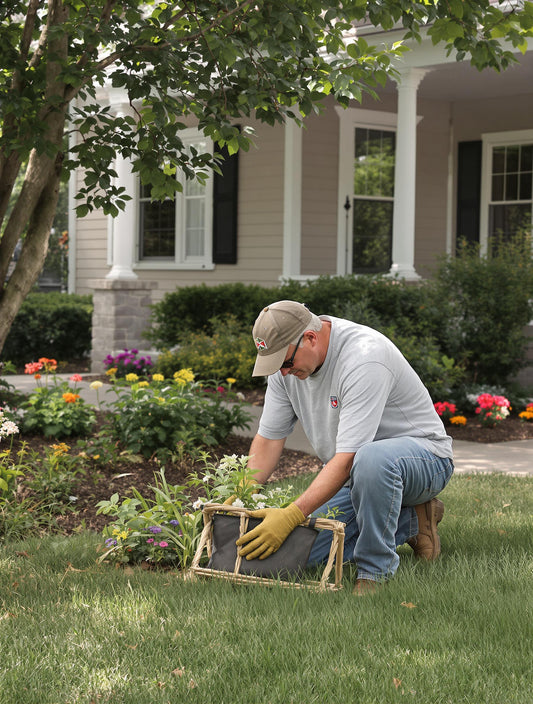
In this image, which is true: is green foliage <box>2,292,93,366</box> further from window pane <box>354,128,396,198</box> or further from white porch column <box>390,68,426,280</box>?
white porch column <box>390,68,426,280</box>

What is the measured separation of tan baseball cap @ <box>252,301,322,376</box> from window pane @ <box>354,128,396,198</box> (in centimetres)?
916

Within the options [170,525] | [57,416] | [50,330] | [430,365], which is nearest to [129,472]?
[57,416]

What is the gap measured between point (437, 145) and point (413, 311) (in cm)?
398

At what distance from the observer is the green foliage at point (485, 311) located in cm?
928

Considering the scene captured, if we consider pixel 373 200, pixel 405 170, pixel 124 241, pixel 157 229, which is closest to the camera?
pixel 405 170

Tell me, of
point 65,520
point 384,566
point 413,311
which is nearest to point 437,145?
point 413,311

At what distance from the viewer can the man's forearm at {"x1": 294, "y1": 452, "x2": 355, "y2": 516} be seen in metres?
3.53

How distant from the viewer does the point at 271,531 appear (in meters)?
3.51

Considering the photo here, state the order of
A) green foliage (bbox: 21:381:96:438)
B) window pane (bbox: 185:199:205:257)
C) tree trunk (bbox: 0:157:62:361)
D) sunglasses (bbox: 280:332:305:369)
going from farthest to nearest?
1. window pane (bbox: 185:199:205:257)
2. green foliage (bbox: 21:381:96:438)
3. tree trunk (bbox: 0:157:62:361)
4. sunglasses (bbox: 280:332:305:369)

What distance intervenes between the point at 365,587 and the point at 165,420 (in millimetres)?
3002

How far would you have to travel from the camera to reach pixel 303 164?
12094 mm

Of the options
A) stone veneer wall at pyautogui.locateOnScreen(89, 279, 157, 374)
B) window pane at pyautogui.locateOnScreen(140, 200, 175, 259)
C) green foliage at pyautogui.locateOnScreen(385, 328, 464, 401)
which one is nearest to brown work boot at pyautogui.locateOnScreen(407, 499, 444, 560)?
green foliage at pyautogui.locateOnScreen(385, 328, 464, 401)

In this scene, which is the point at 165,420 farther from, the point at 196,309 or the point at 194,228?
the point at 194,228

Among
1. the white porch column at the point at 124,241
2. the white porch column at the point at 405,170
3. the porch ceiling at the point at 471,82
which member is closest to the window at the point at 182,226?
the white porch column at the point at 124,241
